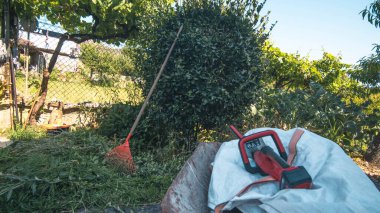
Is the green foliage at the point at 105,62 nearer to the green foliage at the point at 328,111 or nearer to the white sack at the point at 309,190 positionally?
the green foliage at the point at 328,111

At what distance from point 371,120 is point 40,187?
4.69 metres

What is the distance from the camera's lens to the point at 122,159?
2967mm

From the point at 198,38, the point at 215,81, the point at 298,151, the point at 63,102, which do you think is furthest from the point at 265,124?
the point at 63,102

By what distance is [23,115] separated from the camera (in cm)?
486

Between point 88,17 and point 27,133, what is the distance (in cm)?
220

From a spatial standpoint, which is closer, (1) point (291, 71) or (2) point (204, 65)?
(2) point (204, 65)

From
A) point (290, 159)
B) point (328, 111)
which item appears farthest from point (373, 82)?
point (290, 159)

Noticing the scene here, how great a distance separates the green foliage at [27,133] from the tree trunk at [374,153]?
5.32 m

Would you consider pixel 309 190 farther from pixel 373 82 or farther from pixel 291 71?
pixel 291 71

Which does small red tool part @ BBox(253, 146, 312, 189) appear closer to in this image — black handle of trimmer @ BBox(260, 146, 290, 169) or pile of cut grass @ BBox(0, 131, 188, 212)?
black handle of trimmer @ BBox(260, 146, 290, 169)

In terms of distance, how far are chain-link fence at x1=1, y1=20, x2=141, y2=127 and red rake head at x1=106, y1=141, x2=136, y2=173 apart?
1.29m

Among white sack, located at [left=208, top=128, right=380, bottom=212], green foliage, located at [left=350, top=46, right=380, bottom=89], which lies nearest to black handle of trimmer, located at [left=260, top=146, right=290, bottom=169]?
white sack, located at [left=208, top=128, right=380, bottom=212]

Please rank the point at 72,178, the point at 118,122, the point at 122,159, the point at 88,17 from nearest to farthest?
the point at 72,178
the point at 122,159
the point at 118,122
the point at 88,17

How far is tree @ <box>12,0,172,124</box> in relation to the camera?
425 cm
